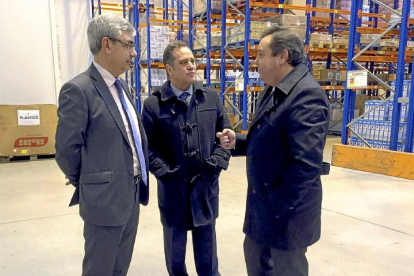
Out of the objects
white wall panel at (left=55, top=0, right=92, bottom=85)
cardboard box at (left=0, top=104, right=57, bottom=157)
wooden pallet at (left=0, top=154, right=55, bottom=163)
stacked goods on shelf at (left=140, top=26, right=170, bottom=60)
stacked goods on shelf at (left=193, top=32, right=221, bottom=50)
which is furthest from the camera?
white wall panel at (left=55, top=0, right=92, bottom=85)

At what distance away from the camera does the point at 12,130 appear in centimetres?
677

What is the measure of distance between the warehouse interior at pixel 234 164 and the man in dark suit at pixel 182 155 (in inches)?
25.7

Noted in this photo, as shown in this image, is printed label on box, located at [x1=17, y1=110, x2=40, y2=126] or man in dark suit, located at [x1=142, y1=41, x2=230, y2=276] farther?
printed label on box, located at [x1=17, y1=110, x2=40, y2=126]

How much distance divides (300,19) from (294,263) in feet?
22.7

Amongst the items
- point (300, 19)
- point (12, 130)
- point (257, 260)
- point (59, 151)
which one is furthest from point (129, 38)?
point (300, 19)

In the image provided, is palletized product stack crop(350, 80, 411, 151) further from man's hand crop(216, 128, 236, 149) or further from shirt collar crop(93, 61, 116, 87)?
shirt collar crop(93, 61, 116, 87)

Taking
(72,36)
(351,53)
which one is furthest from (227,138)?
(72,36)

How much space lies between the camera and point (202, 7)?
28.1 ft

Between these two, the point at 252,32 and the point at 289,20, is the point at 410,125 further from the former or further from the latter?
the point at 252,32

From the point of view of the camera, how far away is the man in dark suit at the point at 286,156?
1611 mm

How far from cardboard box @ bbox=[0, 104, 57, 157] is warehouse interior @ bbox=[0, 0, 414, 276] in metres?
0.02

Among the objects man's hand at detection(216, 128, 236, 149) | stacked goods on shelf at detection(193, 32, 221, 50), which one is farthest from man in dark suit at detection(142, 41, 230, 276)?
stacked goods on shelf at detection(193, 32, 221, 50)

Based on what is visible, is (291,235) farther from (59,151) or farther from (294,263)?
(59,151)

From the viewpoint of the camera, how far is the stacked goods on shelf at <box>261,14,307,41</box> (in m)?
7.27
